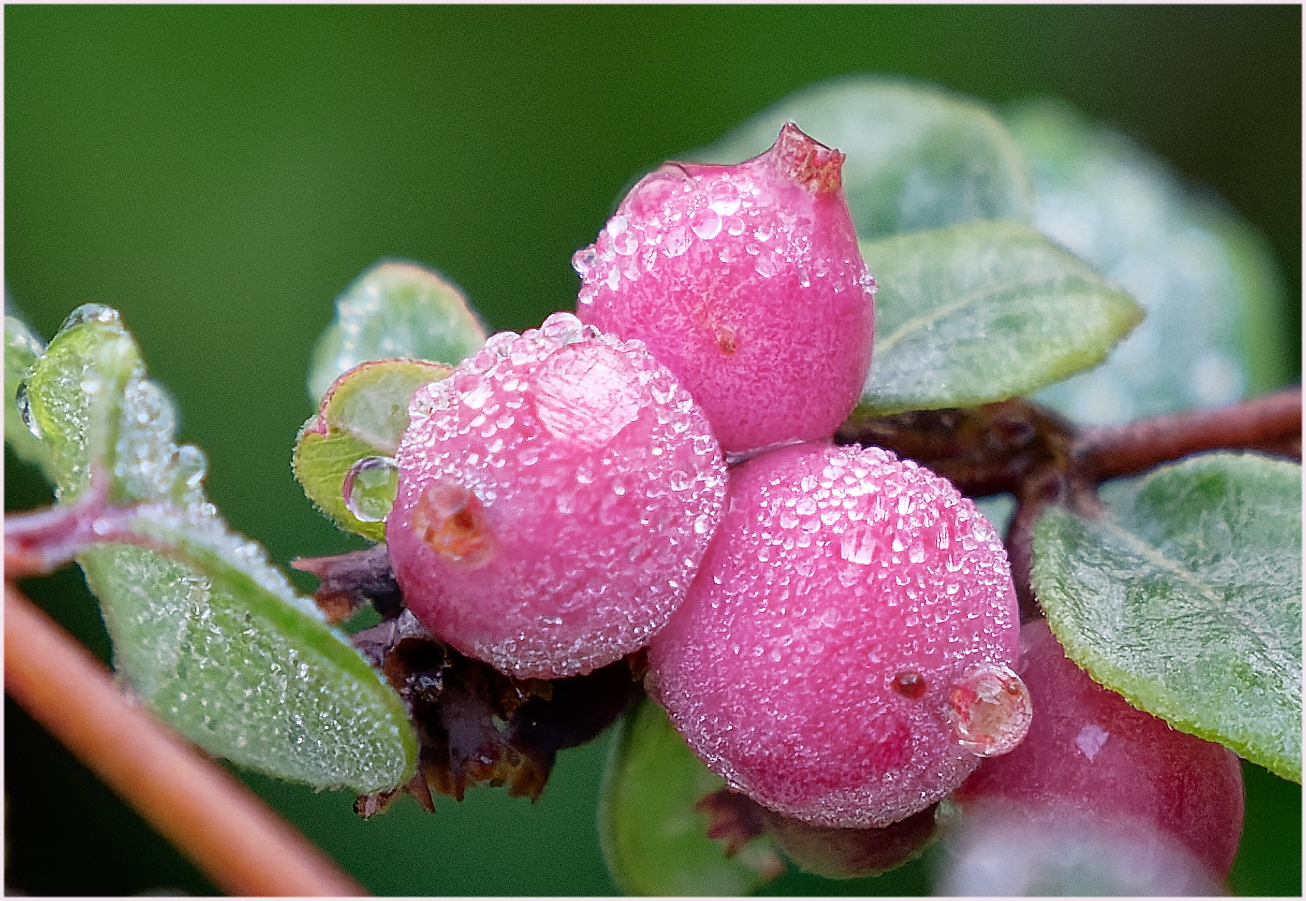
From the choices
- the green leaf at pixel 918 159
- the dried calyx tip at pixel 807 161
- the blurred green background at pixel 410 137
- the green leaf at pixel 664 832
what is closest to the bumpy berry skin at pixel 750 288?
the dried calyx tip at pixel 807 161

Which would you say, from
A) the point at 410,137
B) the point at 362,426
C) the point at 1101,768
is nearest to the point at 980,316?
the point at 1101,768

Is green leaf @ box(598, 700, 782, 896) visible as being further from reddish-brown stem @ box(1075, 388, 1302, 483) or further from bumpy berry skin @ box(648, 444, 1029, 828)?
reddish-brown stem @ box(1075, 388, 1302, 483)

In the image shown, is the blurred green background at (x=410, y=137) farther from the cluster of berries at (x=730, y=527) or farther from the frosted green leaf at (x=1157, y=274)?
the cluster of berries at (x=730, y=527)

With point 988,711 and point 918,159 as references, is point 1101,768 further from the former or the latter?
point 918,159

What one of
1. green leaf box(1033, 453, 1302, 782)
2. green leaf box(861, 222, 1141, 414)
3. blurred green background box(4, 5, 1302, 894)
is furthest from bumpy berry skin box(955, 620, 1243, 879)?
blurred green background box(4, 5, 1302, 894)

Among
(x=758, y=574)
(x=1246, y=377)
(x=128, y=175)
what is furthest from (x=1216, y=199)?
(x=128, y=175)

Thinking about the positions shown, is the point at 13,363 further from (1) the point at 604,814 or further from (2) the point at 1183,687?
(2) the point at 1183,687
